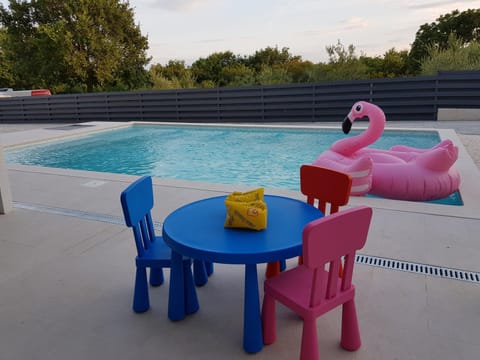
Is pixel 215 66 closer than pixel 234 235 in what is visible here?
No

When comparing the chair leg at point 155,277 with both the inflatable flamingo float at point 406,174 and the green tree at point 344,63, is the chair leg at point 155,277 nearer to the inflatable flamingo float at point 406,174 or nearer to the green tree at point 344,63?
the inflatable flamingo float at point 406,174

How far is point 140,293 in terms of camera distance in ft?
6.93

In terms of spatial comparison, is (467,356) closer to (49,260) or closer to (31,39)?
(49,260)

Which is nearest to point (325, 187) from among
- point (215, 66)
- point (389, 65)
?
point (389, 65)

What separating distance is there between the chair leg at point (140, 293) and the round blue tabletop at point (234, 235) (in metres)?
0.34

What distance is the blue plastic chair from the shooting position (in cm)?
200

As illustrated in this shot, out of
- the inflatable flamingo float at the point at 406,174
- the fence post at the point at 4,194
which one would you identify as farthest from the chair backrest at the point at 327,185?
the fence post at the point at 4,194

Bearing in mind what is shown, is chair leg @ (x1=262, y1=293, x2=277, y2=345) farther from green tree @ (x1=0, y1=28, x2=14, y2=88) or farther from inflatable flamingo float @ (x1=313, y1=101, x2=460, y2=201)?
green tree @ (x1=0, y1=28, x2=14, y2=88)

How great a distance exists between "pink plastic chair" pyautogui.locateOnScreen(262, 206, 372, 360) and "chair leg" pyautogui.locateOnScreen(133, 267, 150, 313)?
70 centimetres

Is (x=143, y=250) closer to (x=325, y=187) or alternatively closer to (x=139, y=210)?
(x=139, y=210)

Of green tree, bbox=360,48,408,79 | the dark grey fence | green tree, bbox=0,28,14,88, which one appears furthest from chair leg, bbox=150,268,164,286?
green tree, bbox=0,28,14,88

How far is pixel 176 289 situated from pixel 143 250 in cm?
32

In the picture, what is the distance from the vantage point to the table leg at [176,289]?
1.97 metres

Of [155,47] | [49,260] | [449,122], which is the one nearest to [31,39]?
[155,47]
